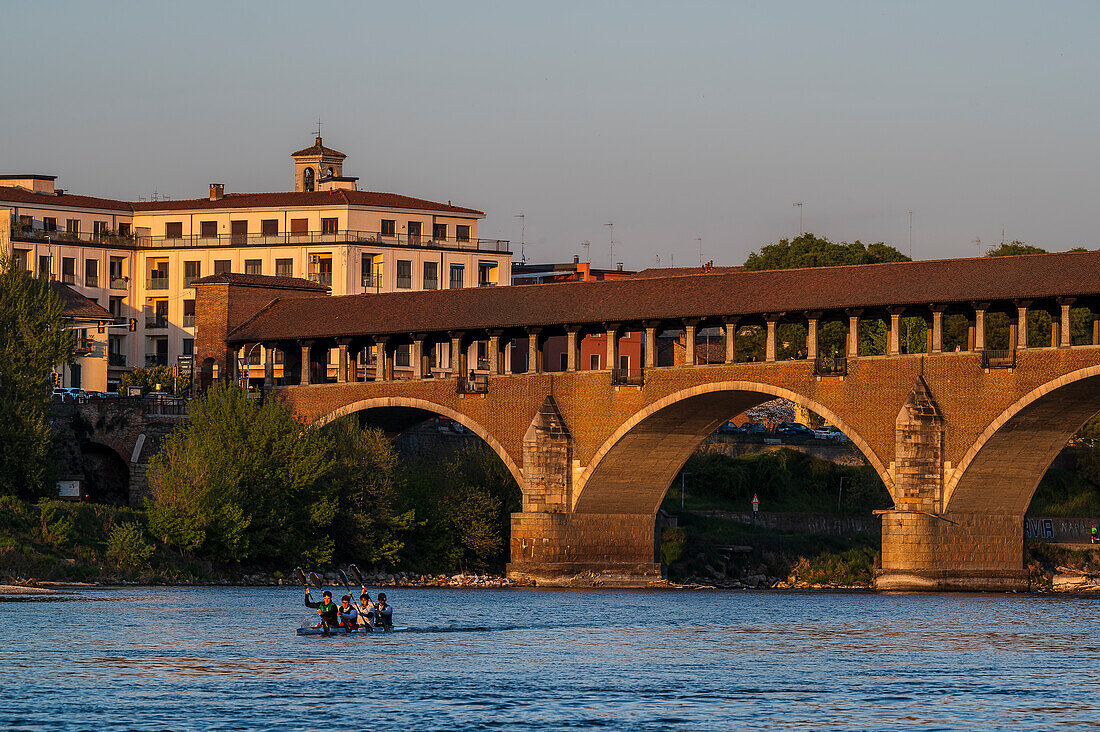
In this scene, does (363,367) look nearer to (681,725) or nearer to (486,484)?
(486,484)

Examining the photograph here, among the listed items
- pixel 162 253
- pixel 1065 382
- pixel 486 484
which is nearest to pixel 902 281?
pixel 1065 382

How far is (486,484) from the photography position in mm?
79688

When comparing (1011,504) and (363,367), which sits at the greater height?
(363,367)

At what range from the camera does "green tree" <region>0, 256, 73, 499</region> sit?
238ft

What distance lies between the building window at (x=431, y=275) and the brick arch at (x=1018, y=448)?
4872cm

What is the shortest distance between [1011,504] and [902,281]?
28.3 feet

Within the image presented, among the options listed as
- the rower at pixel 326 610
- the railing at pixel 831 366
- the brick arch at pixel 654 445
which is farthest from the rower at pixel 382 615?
the railing at pixel 831 366

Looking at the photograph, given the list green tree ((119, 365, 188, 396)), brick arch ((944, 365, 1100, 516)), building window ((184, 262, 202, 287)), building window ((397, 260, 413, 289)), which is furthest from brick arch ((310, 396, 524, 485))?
building window ((184, 262, 202, 287))

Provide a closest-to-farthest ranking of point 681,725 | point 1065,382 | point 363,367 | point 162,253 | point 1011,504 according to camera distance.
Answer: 1. point 681,725
2. point 1065,382
3. point 1011,504
4. point 363,367
5. point 162,253

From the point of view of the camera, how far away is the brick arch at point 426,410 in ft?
247

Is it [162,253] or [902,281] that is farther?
[162,253]

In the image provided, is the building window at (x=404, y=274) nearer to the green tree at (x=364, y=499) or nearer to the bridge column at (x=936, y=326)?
the green tree at (x=364, y=499)

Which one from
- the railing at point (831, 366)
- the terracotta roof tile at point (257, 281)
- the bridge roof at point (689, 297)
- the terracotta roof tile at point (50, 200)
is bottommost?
the railing at point (831, 366)

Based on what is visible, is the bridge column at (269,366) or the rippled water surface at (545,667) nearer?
the rippled water surface at (545,667)
